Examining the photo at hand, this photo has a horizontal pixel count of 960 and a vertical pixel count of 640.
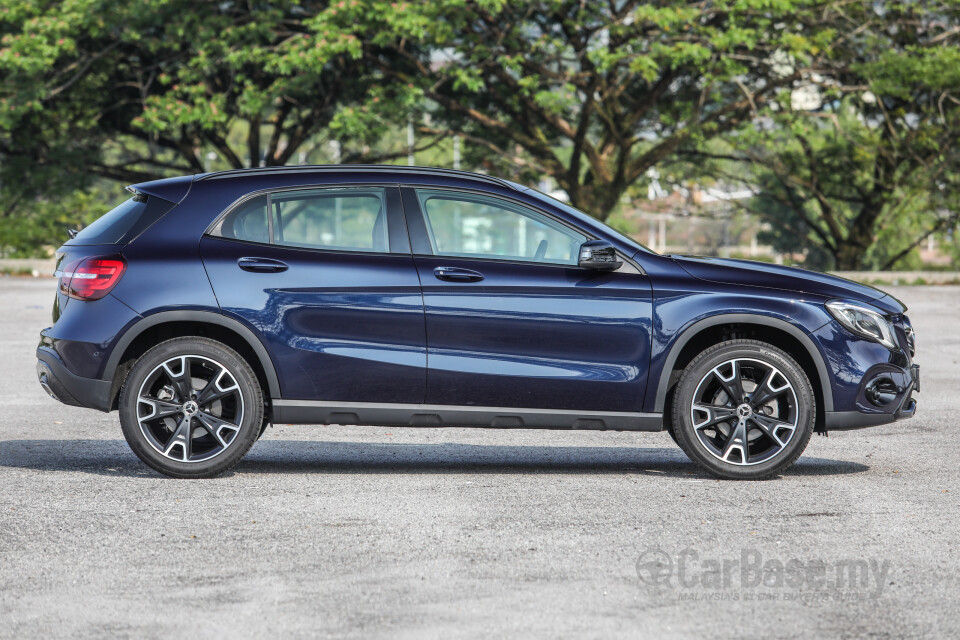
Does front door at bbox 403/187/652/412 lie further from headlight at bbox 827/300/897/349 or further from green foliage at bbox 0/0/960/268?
green foliage at bbox 0/0/960/268

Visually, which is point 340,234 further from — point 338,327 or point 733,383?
point 733,383

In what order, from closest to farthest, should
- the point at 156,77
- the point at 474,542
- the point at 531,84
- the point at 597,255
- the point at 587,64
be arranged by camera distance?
the point at 474,542, the point at 597,255, the point at 531,84, the point at 587,64, the point at 156,77

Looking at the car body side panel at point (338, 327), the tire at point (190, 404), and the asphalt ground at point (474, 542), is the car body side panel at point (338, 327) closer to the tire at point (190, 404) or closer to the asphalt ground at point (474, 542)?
the tire at point (190, 404)

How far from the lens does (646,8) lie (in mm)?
23844

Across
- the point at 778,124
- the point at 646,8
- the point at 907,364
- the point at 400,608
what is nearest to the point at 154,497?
the point at 400,608

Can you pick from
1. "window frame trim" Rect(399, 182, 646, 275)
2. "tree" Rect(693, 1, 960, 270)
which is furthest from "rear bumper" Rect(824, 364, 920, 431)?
"tree" Rect(693, 1, 960, 270)

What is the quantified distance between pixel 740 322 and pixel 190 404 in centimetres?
309

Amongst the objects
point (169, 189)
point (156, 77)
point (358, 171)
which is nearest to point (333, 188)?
point (358, 171)

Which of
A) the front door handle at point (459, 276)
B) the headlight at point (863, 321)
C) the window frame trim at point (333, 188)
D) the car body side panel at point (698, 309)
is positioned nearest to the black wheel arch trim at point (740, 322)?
the car body side panel at point (698, 309)

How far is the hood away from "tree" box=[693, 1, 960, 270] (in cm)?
1898

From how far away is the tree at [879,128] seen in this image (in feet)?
85.5

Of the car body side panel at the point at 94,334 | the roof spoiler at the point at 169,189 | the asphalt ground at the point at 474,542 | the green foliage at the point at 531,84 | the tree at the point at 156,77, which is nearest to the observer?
the asphalt ground at the point at 474,542

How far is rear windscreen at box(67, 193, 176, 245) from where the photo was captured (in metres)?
6.96

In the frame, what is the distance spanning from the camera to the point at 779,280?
6953 millimetres
